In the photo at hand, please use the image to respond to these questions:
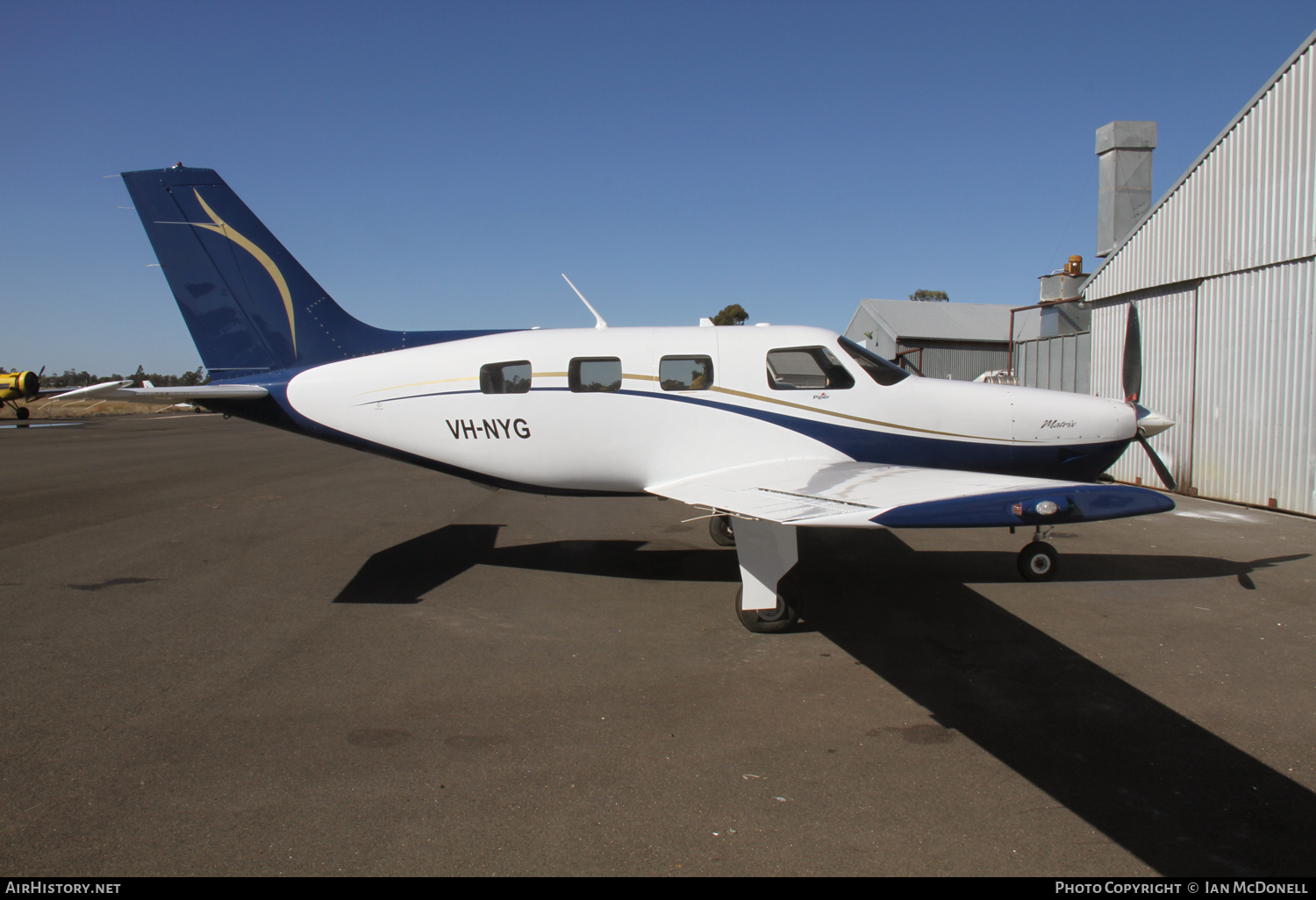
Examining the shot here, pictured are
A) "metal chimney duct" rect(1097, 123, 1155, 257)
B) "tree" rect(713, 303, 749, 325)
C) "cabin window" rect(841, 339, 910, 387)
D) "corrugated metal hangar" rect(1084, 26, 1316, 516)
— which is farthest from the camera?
"tree" rect(713, 303, 749, 325)

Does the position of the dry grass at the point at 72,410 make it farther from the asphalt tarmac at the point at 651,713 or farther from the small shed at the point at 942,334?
the asphalt tarmac at the point at 651,713

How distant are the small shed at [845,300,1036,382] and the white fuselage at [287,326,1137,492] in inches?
1198

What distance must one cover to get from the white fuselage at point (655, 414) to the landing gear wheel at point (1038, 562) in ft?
3.03

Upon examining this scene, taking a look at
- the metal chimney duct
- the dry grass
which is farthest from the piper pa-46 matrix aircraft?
the dry grass

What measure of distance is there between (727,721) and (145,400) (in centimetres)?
707

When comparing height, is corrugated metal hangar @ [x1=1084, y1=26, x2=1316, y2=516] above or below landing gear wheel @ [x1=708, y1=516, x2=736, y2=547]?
above

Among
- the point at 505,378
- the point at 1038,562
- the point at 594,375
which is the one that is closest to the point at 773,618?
the point at 594,375

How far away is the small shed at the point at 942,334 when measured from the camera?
3753 centimetres

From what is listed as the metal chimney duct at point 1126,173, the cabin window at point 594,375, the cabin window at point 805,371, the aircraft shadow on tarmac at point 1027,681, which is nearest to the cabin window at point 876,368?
the cabin window at point 805,371

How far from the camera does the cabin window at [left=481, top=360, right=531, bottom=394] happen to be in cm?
731

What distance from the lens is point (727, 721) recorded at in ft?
13.9

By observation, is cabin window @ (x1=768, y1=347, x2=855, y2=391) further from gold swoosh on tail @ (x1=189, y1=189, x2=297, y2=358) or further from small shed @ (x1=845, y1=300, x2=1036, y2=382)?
small shed @ (x1=845, y1=300, x2=1036, y2=382)

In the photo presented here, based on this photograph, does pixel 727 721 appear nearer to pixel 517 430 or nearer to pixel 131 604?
pixel 517 430

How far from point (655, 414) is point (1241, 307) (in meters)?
10.1
